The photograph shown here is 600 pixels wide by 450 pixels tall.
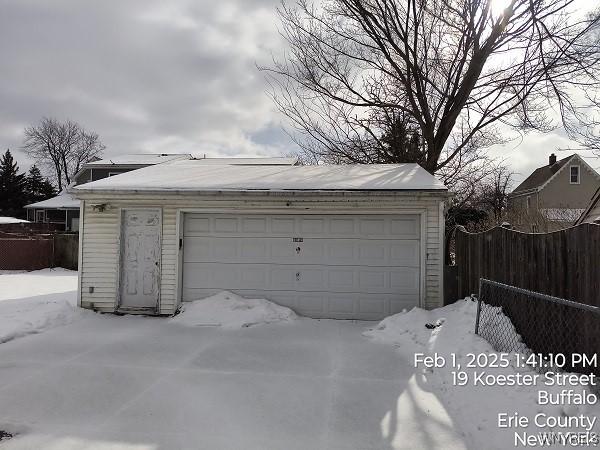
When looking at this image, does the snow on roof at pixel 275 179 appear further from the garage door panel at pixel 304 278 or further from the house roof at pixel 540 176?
the house roof at pixel 540 176

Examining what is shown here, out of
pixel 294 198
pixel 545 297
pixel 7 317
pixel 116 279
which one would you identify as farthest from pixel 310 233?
pixel 7 317

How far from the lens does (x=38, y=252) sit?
1727 cm

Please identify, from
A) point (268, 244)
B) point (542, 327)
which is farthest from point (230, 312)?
point (542, 327)

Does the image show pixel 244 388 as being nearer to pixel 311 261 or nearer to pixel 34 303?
pixel 311 261

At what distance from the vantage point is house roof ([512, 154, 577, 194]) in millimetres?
32544

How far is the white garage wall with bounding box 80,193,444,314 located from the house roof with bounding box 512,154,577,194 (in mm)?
29122

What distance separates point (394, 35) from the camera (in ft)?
50.4

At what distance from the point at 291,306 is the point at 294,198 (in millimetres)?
2203

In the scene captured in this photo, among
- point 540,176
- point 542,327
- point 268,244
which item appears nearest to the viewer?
point 542,327

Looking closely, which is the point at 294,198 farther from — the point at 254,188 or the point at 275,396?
the point at 275,396

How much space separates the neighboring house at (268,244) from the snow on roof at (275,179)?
0.14 feet

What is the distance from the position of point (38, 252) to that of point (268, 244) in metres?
13.1

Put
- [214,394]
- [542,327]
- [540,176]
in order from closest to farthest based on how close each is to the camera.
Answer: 1. [214,394]
2. [542,327]
3. [540,176]

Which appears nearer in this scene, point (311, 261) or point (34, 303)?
point (311, 261)
